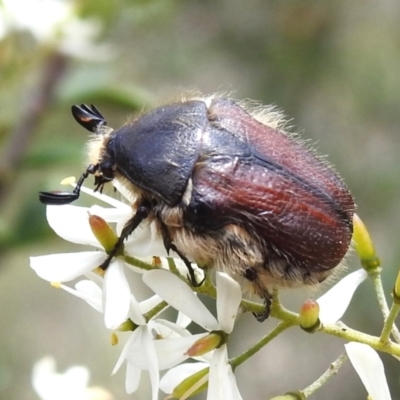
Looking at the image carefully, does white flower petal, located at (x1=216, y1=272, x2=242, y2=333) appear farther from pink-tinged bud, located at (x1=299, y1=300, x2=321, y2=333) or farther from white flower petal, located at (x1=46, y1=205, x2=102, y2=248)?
white flower petal, located at (x1=46, y1=205, x2=102, y2=248)

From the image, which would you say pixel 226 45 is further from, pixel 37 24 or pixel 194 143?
pixel 194 143

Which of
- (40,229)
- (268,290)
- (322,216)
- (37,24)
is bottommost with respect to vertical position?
(40,229)

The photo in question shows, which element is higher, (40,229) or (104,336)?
(40,229)

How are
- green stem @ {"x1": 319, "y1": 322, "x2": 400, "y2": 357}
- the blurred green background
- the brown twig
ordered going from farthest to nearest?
the blurred green background
the brown twig
green stem @ {"x1": 319, "y1": 322, "x2": 400, "y2": 357}

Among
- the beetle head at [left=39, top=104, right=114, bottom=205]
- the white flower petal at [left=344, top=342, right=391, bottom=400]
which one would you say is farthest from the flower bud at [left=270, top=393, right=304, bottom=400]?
the beetle head at [left=39, top=104, right=114, bottom=205]

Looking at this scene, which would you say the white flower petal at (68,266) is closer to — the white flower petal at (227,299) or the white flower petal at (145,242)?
the white flower petal at (145,242)

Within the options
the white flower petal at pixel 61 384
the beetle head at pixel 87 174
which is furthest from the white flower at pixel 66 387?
the beetle head at pixel 87 174

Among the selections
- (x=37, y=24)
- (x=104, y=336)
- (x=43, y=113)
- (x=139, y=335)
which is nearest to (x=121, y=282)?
(x=139, y=335)
